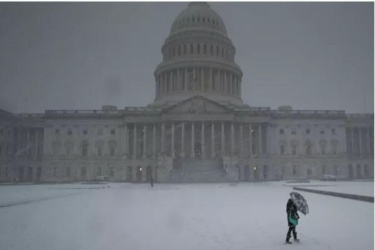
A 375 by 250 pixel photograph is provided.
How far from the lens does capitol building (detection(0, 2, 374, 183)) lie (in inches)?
2766

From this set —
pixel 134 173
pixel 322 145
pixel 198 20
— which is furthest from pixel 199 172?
pixel 198 20

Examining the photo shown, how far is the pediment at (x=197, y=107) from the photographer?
229 feet

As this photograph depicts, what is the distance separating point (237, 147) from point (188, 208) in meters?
52.3

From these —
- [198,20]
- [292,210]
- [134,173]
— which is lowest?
[134,173]

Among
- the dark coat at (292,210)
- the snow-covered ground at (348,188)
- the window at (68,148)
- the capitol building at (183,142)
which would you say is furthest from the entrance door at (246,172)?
the dark coat at (292,210)

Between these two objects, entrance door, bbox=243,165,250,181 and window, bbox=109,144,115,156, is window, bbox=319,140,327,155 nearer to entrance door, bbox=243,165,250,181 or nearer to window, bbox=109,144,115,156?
entrance door, bbox=243,165,250,181

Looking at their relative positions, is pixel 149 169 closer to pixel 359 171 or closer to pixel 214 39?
pixel 214 39

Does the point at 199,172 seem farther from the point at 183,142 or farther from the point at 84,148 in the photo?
the point at 84,148

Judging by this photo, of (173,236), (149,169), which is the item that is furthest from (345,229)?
(149,169)

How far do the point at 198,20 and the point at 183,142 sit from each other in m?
39.3

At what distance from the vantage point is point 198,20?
9344cm

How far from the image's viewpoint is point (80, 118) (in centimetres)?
7512

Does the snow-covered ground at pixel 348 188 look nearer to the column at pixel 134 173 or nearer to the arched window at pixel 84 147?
the column at pixel 134 173

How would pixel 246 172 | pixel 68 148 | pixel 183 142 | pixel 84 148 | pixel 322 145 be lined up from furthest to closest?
pixel 322 145, pixel 84 148, pixel 68 148, pixel 246 172, pixel 183 142
